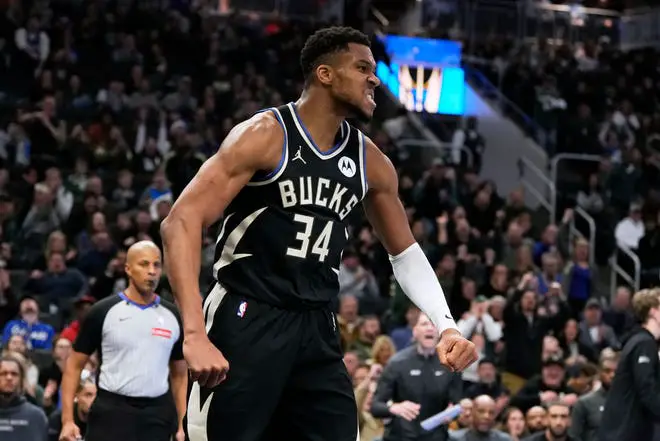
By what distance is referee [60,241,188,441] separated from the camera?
7934 millimetres

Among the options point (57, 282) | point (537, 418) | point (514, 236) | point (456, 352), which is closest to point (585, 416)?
point (537, 418)

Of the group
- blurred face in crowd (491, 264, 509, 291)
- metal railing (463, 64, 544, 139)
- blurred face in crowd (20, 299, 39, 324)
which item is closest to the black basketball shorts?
blurred face in crowd (20, 299, 39, 324)

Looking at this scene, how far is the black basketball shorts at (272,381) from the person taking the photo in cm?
452

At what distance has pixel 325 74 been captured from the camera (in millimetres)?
4809

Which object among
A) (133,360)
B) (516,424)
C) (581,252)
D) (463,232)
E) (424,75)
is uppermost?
(424,75)

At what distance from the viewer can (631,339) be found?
807 centimetres

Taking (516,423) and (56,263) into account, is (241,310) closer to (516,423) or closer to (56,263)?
(516,423)

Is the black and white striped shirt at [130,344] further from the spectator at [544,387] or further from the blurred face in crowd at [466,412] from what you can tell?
the spectator at [544,387]

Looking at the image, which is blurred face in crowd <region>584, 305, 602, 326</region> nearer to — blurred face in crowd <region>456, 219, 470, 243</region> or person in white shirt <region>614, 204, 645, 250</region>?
blurred face in crowd <region>456, 219, 470, 243</region>

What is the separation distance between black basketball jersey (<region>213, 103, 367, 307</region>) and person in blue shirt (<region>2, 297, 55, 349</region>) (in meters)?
7.68

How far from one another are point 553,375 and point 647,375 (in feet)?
15.8

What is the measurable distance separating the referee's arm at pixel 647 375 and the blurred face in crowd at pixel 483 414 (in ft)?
8.18

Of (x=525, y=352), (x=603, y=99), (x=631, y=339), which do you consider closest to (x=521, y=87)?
(x=603, y=99)

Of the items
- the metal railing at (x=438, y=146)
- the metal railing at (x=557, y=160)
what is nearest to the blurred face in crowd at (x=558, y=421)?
the metal railing at (x=557, y=160)
